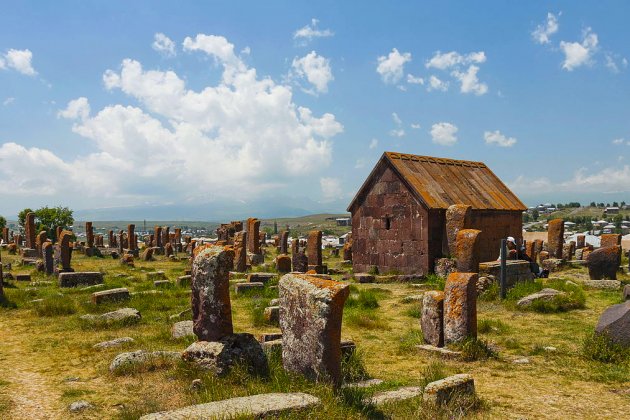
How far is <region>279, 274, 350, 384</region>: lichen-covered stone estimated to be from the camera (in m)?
5.66

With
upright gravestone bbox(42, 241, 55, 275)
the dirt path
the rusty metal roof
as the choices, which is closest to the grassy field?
the dirt path

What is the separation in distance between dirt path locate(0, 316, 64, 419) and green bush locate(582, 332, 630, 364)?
721cm

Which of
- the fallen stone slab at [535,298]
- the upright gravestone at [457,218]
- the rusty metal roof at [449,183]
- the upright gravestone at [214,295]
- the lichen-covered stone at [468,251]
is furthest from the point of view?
the rusty metal roof at [449,183]

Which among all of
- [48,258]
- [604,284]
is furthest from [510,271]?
[48,258]

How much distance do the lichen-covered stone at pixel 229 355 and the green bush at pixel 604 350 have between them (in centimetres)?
488

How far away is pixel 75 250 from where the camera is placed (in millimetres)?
35625

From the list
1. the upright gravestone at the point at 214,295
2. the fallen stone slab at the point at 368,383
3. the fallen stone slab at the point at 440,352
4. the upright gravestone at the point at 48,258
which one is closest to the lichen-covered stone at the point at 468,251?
the fallen stone slab at the point at 440,352

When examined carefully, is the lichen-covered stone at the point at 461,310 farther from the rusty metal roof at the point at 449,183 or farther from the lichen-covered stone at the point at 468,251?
the rusty metal roof at the point at 449,183

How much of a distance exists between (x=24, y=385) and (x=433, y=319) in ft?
20.2

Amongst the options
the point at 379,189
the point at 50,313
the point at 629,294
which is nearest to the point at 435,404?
the point at 629,294

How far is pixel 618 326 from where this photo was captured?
25.6 ft

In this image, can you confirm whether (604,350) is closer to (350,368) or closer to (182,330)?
(350,368)

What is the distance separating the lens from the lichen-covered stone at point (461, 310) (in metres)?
8.41

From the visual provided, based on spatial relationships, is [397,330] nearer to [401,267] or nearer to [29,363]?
[29,363]
